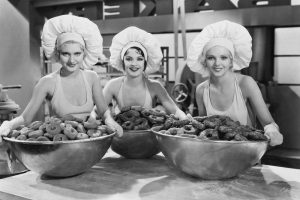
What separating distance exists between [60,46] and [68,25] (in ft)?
0.41

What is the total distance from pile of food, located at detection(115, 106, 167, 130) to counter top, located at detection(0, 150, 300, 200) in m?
0.21

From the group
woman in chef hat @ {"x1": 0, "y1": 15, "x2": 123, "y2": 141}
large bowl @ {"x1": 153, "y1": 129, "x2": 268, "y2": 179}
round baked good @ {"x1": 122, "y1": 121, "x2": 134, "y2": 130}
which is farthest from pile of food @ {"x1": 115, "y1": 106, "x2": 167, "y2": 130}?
large bowl @ {"x1": 153, "y1": 129, "x2": 268, "y2": 179}

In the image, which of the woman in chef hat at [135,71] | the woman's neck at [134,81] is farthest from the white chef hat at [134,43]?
the woman's neck at [134,81]

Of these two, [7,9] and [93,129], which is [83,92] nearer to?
[93,129]

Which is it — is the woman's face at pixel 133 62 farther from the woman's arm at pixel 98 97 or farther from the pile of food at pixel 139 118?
the pile of food at pixel 139 118

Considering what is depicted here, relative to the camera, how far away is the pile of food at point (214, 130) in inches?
50.8

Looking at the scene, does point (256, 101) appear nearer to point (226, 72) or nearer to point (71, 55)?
point (226, 72)

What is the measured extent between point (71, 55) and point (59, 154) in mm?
706

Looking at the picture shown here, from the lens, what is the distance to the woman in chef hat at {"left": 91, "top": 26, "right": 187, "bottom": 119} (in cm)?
215

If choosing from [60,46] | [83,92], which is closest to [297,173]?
[83,92]

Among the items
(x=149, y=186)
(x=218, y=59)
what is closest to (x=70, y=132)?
(x=149, y=186)

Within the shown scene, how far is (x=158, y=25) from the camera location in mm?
6320

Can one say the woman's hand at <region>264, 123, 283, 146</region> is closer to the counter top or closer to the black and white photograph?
the black and white photograph

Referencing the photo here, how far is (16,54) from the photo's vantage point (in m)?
7.66
